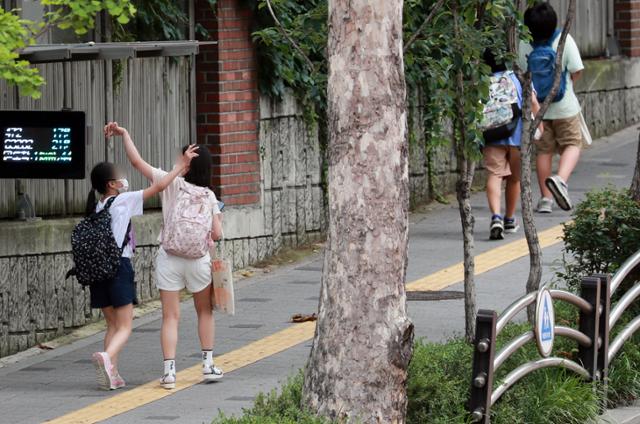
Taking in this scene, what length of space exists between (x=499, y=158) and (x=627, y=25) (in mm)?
7279

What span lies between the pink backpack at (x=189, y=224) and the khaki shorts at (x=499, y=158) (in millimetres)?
→ 5000

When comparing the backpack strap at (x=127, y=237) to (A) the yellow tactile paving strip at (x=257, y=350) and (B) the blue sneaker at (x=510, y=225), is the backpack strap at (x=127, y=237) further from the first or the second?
(B) the blue sneaker at (x=510, y=225)

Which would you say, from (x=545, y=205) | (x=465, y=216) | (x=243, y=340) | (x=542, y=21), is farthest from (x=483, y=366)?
(x=545, y=205)

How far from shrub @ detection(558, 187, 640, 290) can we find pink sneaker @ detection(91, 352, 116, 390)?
301 centimetres

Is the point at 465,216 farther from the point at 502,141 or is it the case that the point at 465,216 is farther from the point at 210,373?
the point at 502,141

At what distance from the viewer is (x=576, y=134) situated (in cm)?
1596

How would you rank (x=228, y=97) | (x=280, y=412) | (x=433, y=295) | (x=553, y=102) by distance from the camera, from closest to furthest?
1. (x=280, y=412)
2. (x=433, y=295)
3. (x=228, y=97)
4. (x=553, y=102)

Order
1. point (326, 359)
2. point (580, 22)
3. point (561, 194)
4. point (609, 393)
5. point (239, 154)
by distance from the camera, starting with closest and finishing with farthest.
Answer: point (326, 359), point (609, 393), point (239, 154), point (561, 194), point (580, 22)

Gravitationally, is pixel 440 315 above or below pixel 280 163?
below

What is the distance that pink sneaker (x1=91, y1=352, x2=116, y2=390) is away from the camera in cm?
1034

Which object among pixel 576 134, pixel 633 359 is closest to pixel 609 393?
pixel 633 359

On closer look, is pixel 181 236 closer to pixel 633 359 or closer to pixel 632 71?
pixel 633 359

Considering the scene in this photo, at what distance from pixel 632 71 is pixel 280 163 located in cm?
826

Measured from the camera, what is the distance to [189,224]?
34.3 feet
